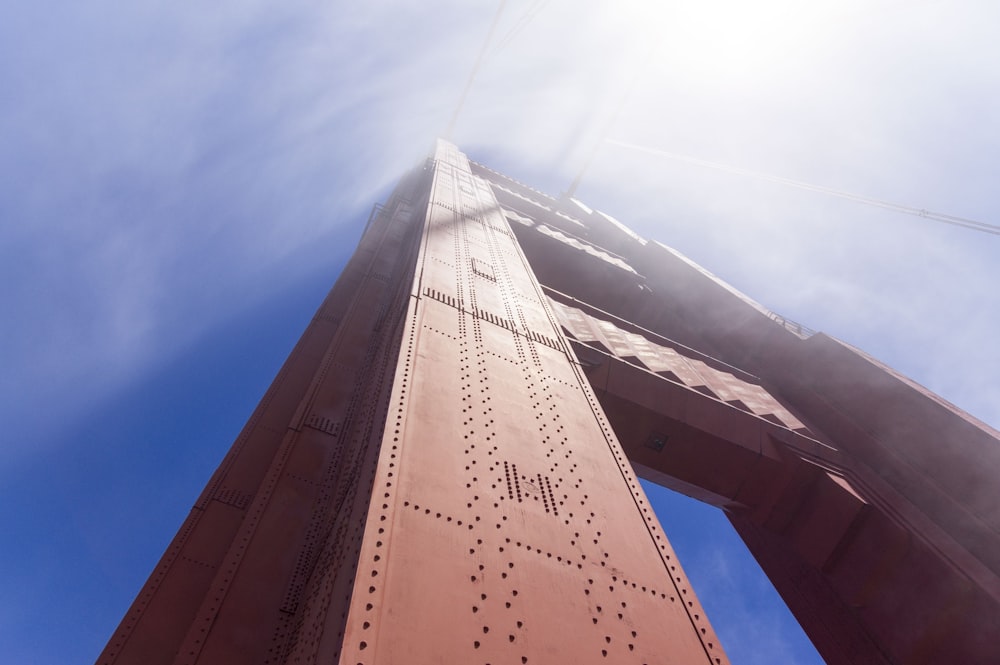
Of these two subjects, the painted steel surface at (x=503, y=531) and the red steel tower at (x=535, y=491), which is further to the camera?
the red steel tower at (x=535, y=491)

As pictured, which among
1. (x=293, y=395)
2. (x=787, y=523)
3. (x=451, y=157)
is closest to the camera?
(x=293, y=395)

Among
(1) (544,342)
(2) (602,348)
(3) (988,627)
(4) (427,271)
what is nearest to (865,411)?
(3) (988,627)

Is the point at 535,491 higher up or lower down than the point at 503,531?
higher up

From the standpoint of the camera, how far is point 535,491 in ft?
12.5

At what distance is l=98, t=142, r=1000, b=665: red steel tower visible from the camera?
2867 mm

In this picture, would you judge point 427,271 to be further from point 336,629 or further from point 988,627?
point 988,627

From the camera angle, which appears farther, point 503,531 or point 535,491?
point 535,491

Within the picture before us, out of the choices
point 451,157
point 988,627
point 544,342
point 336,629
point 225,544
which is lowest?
point 225,544

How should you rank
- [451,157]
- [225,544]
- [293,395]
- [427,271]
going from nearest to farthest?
1. [225,544]
2. [427,271]
3. [293,395]
4. [451,157]

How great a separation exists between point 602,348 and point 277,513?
661 centimetres

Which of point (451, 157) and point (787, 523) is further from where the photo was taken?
point (451, 157)

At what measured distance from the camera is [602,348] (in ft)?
30.9

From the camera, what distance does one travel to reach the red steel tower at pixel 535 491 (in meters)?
2.87

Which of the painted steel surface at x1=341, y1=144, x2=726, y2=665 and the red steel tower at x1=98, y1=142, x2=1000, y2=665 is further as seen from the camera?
the red steel tower at x1=98, y1=142, x2=1000, y2=665
